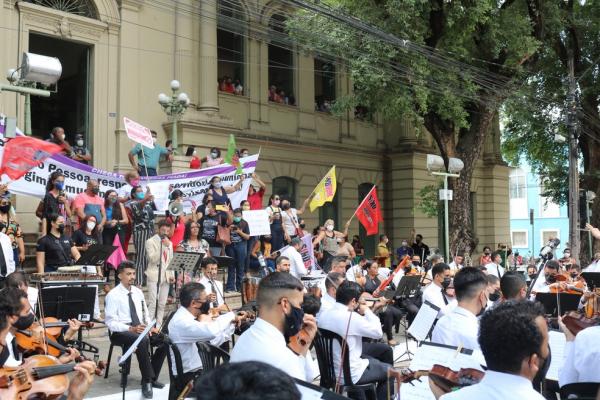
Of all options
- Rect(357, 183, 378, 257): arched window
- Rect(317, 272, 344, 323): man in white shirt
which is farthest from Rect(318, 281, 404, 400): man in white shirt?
Rect(357, 183, 378, 257): arched window

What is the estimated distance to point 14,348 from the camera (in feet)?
20.1

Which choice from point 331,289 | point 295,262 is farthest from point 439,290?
point 295,262

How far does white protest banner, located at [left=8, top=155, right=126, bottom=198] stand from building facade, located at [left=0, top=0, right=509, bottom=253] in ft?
9.83

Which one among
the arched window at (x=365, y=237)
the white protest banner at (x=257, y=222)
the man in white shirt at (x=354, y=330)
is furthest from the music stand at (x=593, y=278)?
the arched window at (x=365, y=237)

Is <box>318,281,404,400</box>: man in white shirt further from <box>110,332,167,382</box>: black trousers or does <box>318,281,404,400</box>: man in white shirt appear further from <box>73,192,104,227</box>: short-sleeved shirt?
<box>73,192,104,227</box>: short-sleeved shirt

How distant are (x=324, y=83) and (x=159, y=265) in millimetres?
18292

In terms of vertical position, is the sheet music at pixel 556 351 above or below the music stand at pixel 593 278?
below

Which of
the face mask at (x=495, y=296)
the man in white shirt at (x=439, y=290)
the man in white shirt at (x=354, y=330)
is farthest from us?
the face mask at (x=495, y=296)

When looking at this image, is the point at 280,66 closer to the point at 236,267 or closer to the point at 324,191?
the point at 324,191

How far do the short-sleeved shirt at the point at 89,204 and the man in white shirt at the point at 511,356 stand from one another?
1165 cm

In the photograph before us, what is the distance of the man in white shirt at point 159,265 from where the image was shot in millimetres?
12409

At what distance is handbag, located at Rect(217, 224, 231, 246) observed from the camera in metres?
15.1

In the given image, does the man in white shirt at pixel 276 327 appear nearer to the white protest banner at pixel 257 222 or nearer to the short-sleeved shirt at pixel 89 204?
the short-sleeved shirt at pixel 89 204

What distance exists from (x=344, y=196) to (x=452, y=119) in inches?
337
